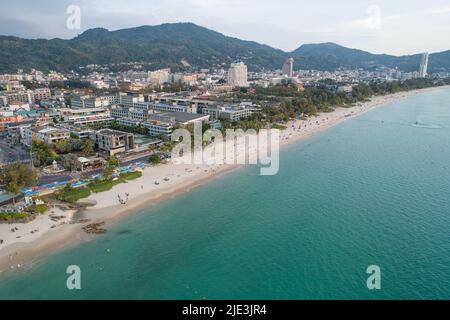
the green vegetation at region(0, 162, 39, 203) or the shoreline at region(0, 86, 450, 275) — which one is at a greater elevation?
the green vegetation at region(0, 162, 39, 203)

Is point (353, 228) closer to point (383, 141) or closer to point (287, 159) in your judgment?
point (287, 159)

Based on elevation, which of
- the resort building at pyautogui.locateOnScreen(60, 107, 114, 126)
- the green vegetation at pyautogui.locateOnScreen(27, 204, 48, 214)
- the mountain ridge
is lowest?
the green vegetation at pyautogui.locateOnScreen(27, 204, 48, 214)

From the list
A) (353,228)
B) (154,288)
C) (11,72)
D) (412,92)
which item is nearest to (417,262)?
(353,228)

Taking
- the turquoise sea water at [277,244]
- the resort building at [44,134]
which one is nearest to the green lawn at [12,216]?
the turquoise sea water at [277,244]

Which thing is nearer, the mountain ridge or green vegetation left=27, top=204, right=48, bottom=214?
green vegetation left=27, top=204, right=48, bottom=214

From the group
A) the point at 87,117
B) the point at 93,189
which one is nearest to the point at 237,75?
the point at 87,117

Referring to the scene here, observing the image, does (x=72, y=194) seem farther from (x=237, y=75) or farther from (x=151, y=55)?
(x=151, y=55)

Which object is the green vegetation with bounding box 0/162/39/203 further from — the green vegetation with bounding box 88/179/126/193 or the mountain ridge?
the mountain ridge

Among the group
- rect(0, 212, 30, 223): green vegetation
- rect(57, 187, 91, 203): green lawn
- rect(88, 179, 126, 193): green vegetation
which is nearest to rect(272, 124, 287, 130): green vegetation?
rect(88, 179, 126, 193): green vegetation
